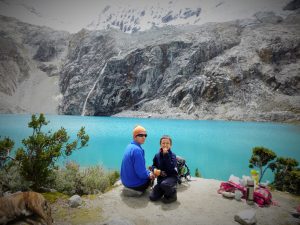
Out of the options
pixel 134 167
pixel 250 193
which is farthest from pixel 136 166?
pixel 250 193

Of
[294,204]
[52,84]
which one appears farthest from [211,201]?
[52,84]

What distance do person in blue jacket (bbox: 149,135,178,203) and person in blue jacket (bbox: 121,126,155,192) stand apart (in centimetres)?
A: 39

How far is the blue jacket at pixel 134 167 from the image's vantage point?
7.92 meters

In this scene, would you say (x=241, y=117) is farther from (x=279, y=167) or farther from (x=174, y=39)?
(x=279, y=167)

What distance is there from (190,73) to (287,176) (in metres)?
90.0

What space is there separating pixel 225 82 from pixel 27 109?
84.6 m

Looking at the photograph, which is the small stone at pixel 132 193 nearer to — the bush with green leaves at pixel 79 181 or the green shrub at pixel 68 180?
the bush with green leaves at pixel 79 181

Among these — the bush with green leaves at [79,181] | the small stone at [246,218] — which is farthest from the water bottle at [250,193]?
the bush with green leaves at [79,181]

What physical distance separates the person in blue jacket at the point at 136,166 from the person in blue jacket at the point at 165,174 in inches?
15.3

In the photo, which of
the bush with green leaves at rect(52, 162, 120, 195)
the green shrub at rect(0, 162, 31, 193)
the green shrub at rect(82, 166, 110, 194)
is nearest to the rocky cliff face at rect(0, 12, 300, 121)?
the green shrub at rect(82, 166, 110, 194)

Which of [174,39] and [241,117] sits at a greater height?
[174,39]

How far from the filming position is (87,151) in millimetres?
23703

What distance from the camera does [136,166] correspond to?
7.96m

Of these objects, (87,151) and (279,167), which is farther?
(87,151)
